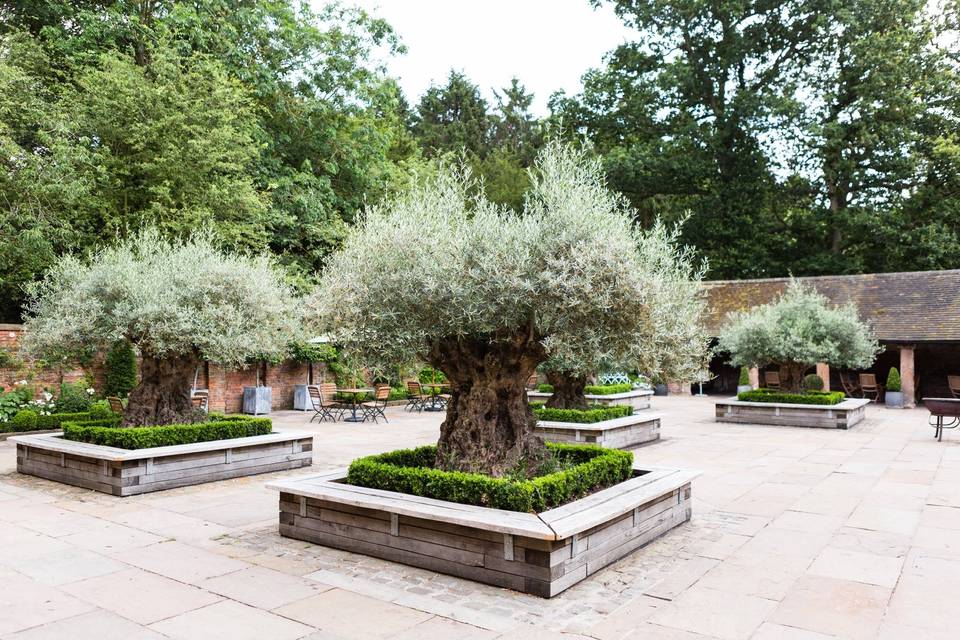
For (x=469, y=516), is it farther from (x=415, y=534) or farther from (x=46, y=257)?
(x=46, y=257)

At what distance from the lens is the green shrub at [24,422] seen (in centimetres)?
1280

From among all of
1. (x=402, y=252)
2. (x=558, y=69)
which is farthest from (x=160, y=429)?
(x=558, y=69)

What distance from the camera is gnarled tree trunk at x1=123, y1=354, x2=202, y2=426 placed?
930 cm

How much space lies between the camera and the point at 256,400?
17531mm

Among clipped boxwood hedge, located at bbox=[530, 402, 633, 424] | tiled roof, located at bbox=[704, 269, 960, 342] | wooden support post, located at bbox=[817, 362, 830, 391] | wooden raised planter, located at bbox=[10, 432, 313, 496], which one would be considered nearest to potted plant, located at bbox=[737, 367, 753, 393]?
tiled roof, located at bbox=[704, 269, 960, 342]

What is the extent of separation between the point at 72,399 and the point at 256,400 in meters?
4.65

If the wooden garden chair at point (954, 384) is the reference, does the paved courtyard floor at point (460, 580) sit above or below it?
below

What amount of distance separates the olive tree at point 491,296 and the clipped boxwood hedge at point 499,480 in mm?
471

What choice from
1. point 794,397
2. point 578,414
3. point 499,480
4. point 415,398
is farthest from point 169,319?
point 794,397

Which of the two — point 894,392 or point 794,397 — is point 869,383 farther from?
point 794,397

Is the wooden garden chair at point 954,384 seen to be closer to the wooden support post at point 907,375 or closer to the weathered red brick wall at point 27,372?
the wooden support post at point 907,375

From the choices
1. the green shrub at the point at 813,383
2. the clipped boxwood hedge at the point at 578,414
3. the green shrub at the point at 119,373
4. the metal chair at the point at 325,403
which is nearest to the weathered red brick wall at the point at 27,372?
the green shrub at the point at 119,373

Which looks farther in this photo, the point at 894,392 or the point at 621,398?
the point at 894,392

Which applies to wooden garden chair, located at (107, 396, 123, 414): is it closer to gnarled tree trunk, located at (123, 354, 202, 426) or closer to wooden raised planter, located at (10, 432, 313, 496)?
wooden raised planter, located at (10, 432, 313, 496)
